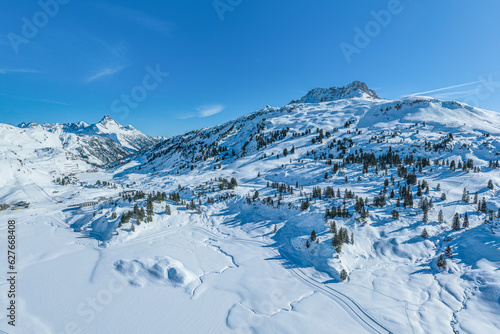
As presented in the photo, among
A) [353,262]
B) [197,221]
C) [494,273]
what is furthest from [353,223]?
[197,221]

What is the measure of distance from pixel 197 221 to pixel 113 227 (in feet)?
54.1

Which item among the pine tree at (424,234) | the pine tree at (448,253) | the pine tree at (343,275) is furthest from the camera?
the pine tree at (424,234)

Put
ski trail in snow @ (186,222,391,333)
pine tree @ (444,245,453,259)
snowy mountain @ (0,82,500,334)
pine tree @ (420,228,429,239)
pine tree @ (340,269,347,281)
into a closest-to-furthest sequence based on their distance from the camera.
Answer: ski trail in snow @ (186,222,391,333), snowy mountain @ (0,82,500,334), pine tree @ (340,269,347,281), pine tree @ (444,245,453,259), pine tree @ (420,228,429,239)

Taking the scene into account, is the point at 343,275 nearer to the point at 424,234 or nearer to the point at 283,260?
the point at 283,260

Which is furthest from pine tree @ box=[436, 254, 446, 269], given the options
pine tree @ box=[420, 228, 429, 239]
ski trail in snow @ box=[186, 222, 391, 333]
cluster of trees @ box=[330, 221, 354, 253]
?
ski trail in snow @ box=[186, 222, 391, 333]

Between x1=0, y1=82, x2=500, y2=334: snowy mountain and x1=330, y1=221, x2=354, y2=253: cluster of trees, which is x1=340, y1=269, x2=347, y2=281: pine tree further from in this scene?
x1=330, y1=221, x2=354, y2=253: cluster of trees

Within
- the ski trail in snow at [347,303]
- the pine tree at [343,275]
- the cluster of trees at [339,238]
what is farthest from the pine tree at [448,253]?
the ski trail in snow at [347,303]

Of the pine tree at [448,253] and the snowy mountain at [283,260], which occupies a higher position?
the snowy mountain at [283,260]

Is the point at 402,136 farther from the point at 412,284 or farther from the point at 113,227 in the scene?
the point at 113,227

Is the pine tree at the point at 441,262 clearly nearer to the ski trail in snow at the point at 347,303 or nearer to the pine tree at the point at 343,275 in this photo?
the pine tree at the point at 343,275

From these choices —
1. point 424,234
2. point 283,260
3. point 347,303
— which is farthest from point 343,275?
point 424,234

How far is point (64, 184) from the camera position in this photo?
117625 millimetres

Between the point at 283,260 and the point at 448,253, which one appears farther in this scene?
the point at 283,260

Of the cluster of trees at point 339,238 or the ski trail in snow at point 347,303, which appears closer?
the ski trail in snow at point 347,303
